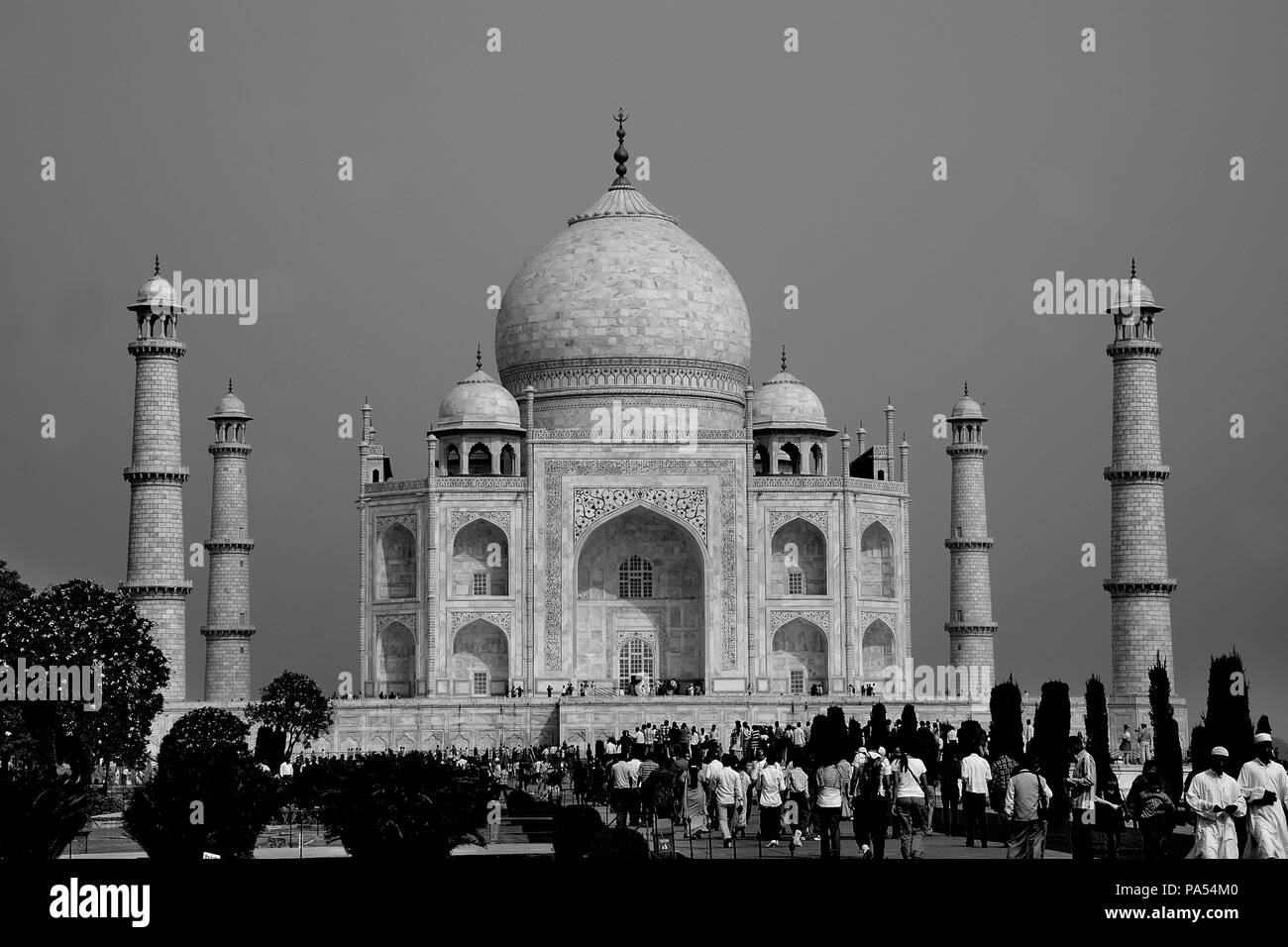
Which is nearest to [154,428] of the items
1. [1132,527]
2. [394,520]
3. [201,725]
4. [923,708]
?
[394,520]

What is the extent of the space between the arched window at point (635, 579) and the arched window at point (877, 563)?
13.7 feet

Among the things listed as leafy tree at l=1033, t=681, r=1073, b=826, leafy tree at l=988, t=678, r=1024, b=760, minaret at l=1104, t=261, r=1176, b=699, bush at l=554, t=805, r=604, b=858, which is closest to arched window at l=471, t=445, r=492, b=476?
minaret at l=1104, t=261, r=1176, b=699

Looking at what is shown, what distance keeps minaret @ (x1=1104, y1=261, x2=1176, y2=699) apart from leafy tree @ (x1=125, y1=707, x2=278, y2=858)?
24.7 metres

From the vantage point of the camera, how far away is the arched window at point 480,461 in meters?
45.7

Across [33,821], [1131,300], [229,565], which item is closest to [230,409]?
[229,565]

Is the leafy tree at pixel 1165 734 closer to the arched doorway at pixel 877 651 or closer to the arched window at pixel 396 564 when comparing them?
the arched doorway at pixel 877 651

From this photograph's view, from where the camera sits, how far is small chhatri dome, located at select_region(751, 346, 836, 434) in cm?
4641

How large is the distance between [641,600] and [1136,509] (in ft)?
32.0

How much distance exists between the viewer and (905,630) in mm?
44656

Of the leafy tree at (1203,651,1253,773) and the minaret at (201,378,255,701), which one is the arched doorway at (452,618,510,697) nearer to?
the minaret at (201,378,255,701)

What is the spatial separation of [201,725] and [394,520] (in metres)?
10.1

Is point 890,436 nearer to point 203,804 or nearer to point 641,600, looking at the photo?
point 641,600

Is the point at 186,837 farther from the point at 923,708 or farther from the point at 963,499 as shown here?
the point at 963,499

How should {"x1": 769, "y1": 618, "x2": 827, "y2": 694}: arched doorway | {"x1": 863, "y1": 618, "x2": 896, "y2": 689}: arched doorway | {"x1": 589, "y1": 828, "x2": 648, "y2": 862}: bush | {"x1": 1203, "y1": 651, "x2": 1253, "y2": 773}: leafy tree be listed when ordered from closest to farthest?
{"x1": 589, "y1": 828, "x2": 648, "y2": 862}: bush
{"x1": 1203, "y1": 651, "x2": 1253, "y2": 773}: leafy tree
{"x1": 769, "y1": 618, "x2": 827, "y2": 694}: arched doorway
{"x1": 863, "y1": 618, "x2": 896, "y2": 689}: arched doorway
